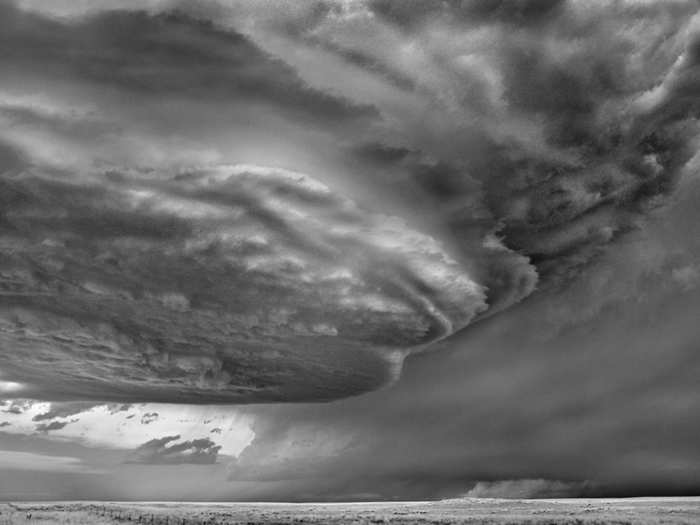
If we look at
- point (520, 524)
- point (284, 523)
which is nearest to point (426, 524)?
point (520, 524)

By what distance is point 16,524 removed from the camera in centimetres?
7862

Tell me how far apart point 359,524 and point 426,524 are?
9.82 metres

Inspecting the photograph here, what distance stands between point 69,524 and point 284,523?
30052 mm

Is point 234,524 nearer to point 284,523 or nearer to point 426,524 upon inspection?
point 284,523

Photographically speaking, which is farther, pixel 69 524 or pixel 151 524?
pixel 151 524

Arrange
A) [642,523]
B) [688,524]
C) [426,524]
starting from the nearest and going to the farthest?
[688,524], [642,523], [426,524]

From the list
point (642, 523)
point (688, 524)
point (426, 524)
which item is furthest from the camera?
point (426, 524)

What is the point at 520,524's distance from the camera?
86.1m

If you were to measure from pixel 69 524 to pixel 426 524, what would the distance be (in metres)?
50.3

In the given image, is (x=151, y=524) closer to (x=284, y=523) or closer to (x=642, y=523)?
(x=284, y=523)

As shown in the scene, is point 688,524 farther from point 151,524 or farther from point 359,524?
point 151,524

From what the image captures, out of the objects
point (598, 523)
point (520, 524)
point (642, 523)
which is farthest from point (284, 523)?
point (642, 523)

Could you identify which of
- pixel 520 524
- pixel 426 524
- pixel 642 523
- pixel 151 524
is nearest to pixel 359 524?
pixel 426 524

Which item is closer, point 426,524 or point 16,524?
point 16,524
